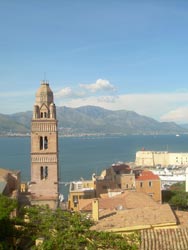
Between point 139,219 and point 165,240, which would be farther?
point 139,219

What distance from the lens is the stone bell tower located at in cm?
3453

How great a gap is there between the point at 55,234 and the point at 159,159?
12962 centimetres

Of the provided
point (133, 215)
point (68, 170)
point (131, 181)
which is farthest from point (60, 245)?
point (68, 170)

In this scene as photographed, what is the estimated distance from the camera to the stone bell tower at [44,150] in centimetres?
3453

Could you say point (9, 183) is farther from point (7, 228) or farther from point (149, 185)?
point (149, 185)

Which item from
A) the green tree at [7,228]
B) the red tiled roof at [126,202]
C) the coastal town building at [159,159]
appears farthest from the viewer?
the coastal town building at [159,159]

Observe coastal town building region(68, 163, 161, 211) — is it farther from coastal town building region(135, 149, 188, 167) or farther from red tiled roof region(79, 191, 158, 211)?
coastal town building region(135, 149, 188, 167)

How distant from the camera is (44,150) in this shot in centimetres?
3512

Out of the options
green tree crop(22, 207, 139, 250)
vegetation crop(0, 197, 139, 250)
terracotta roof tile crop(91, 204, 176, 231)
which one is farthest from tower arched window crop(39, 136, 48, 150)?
green tree crop(22, 207, 139, 250)

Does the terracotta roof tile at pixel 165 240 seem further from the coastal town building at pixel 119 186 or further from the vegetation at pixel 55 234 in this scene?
the coastal town building at pixel 119 186

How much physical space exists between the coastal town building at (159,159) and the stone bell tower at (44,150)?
106 m

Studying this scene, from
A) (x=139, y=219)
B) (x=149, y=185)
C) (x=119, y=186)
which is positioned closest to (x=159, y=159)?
(x=119, y=186)

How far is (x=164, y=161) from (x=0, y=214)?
129m

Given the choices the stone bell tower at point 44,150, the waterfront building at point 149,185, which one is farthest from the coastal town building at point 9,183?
the waterfront building at point 149,185
